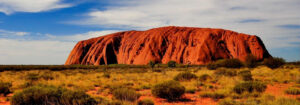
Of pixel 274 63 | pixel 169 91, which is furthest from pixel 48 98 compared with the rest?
pixel 274 63

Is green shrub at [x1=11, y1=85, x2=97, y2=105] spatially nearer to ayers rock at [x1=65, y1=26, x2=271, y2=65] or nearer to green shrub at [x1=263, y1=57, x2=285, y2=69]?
green shrub at [x1=263, y1=57, x2=285, y2=69]

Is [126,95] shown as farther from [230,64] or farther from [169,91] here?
[230,64]

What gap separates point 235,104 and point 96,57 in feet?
242

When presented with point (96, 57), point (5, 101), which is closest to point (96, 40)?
point (96, 57)

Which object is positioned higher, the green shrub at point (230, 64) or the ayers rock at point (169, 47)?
the ayers rock at point (169, 47)

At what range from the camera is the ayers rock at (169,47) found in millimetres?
63969

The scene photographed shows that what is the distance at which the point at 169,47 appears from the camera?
230ft

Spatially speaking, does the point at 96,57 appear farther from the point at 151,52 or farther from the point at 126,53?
the point at 151,52

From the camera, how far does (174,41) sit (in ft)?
234

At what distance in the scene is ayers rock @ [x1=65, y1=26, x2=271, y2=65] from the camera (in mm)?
63969

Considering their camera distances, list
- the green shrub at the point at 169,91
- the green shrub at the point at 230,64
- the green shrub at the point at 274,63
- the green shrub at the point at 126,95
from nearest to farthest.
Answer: the green shrub at the point at 126,95
the green shrub at the point at 169,91
the green shrub at the point at 274,63
the green shrub at the point at 230,64

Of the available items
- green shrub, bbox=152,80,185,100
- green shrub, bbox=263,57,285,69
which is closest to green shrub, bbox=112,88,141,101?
green shrub, bbox=152,80,185,100

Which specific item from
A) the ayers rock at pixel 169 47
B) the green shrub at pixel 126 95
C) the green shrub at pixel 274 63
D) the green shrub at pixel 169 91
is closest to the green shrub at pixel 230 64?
the green shrub at pixel 274 63

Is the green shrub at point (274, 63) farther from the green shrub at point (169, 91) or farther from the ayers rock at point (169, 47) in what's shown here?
the ayers rock at point (169, 47)
